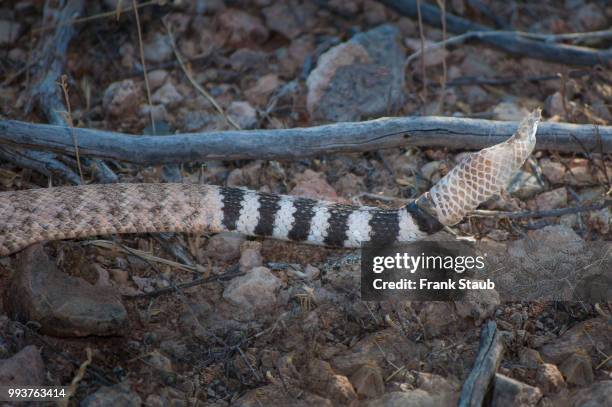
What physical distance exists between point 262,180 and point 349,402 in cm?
224

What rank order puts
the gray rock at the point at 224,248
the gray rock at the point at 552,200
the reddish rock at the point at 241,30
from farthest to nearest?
the reddish rock at the point at 241,30 < the gray rock at the point at 552,200 < the gray rock at the point at 224,248

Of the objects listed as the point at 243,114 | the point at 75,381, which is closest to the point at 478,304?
the point at 75,381

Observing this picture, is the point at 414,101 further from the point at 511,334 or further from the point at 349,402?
the point at 349,402

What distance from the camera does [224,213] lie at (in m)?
4.90

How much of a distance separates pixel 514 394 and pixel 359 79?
10.9 feet

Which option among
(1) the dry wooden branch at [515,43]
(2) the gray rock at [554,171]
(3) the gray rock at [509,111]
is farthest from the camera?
(1) the dry wooden branch at [515,43]

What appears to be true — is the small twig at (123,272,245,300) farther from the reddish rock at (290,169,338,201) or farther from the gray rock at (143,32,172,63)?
the gray rock at (143,32,172,63)

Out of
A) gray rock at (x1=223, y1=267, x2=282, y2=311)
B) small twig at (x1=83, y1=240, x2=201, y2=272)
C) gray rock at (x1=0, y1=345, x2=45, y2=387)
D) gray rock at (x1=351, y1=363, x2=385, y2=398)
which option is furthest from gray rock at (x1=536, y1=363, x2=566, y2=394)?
gray rock at (x1=0, y1=345, x2=45, y2=387)

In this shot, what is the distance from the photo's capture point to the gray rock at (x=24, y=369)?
12.2 feet

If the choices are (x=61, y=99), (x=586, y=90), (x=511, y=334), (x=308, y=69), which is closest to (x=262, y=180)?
(x=308, y=69)

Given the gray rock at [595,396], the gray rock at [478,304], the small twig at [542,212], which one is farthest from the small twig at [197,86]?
the gray rock at [595,396]

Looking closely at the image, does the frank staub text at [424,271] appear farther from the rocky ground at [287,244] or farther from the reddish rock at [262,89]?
the reddish rock at [262,89]

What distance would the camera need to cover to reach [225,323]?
173 inches

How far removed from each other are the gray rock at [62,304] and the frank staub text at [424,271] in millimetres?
1597
